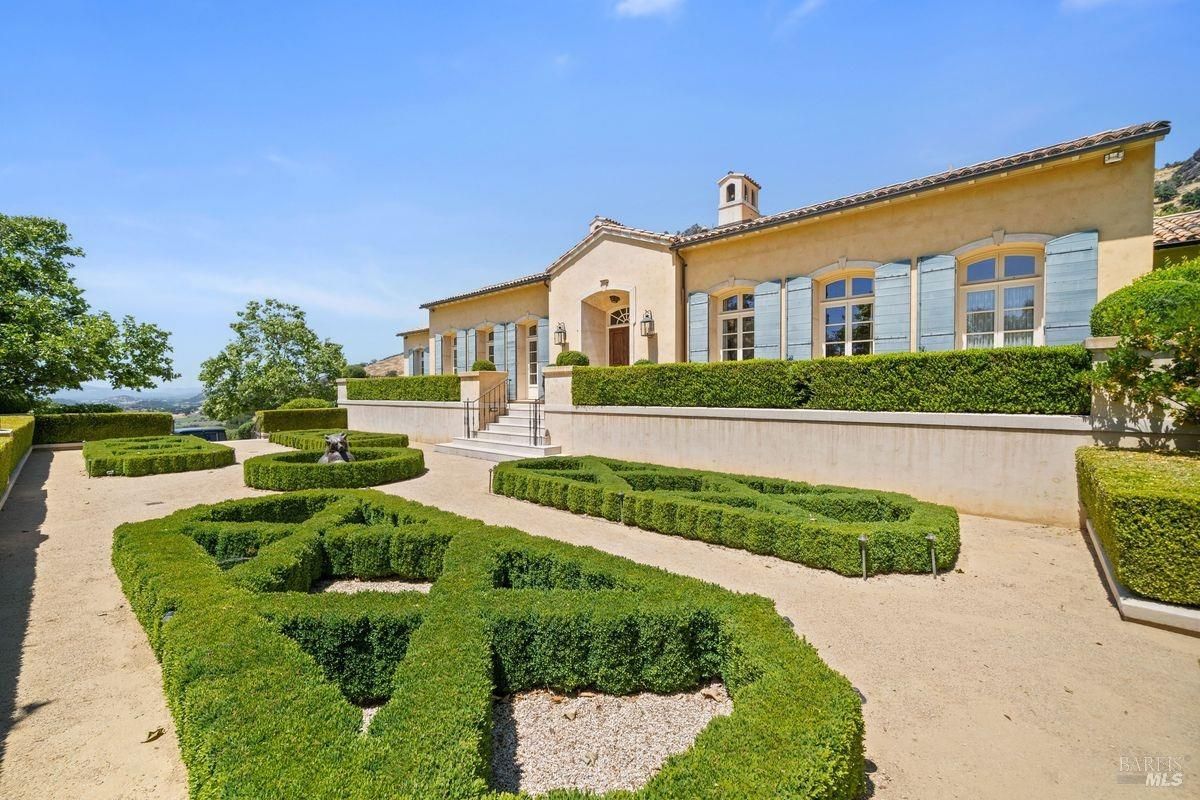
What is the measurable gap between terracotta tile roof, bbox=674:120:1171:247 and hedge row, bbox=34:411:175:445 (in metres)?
21.2

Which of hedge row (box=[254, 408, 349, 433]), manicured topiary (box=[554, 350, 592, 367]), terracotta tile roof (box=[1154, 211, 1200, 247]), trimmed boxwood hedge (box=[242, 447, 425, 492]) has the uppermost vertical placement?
terracotta tile roof (box=[1154, 211, 1200, 247])

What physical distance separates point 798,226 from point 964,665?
9976 mm

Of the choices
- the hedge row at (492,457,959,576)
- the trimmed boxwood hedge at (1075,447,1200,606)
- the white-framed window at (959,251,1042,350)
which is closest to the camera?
the trimmed boxwood hedge at (1075,447,1200,606)

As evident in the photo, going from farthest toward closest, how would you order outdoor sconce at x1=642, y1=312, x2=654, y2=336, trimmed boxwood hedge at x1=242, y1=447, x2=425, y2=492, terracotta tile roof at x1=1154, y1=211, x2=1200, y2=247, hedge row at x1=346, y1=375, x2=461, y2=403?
hedge row at x1=346, y1=375, x2=461, y2=403 < outdoor sconce at x1=642, y1=312, x2=654, y2=336 < trimmed boxwood hedge at x1=242, y1=447, x2=425, y2=492 < terracotta tile roof at x1=1154, y1=211, x2=1200, y2=247

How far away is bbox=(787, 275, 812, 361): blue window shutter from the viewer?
11.6 meters

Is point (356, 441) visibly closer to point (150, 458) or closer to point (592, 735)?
point (150, 458)

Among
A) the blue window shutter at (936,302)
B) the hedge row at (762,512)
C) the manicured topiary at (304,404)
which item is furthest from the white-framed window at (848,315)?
the manicured topiary at (304,404)

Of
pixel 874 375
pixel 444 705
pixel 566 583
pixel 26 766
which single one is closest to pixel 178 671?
pixel 26 766

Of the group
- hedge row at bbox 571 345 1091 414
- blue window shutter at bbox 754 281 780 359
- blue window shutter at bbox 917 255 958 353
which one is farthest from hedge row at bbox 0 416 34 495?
blue window shutter at bbox 917 255 958 353

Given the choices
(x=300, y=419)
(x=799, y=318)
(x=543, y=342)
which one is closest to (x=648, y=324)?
(x=799, y=318)

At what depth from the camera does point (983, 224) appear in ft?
31.5

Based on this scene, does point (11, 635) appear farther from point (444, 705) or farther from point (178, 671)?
point (444, 705)

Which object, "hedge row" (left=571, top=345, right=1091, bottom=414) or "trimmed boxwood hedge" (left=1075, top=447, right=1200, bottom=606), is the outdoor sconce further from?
"trimmed boxwood hedge" (left=1075, top=447, right=1200, bottom=606)

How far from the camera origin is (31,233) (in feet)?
66.4
